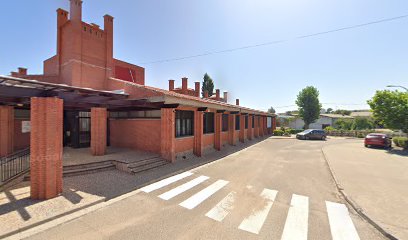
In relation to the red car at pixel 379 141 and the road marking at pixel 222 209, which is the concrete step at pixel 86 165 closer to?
the road marking at pixel 222 209

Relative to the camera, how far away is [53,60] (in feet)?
49.8

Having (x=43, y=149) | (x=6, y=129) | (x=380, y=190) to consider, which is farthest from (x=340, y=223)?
(x=6, y=129)

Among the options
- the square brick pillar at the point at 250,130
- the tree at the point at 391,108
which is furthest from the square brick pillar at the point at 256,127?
the tree at the point at 391,108

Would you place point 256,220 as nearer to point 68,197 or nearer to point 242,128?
point 68,197

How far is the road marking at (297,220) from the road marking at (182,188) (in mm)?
3623

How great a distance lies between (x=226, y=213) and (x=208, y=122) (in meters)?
10.5

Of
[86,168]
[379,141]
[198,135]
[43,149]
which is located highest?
[43,149]

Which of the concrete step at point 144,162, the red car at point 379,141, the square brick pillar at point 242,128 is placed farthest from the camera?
the square brick pillar at point 242,128

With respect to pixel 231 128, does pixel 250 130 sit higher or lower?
lower

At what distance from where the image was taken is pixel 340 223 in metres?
4.84

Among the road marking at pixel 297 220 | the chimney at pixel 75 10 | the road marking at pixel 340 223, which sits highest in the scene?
the chimney at pixel 75 10

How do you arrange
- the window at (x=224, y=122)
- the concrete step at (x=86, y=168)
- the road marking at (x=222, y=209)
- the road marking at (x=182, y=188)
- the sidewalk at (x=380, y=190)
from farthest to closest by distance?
1. the window at (x=224, y=122)
2. the concrete step at (x=86, y=168)
3. the road marking at (x=182, y=188)
4. the road marking at (x=222, y=209)
5. the sidewalk at (x=380, y=190)

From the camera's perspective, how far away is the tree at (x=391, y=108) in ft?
56.4

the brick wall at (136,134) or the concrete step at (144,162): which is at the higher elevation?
the brick wall at (136,134)
